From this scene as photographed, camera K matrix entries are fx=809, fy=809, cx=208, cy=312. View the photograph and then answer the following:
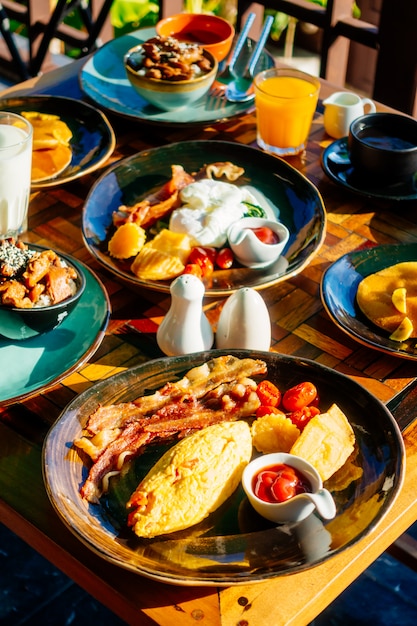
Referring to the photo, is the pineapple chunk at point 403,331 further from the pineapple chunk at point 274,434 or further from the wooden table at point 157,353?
the pineapple chunk at point 274,434

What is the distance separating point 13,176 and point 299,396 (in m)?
0.86

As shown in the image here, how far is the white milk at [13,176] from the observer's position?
1.82 m

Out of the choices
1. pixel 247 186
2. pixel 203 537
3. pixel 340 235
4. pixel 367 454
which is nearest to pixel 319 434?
pixel 367 454

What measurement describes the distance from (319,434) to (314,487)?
0.12m

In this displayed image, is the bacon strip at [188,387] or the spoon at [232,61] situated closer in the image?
the bacon strip at [188,387]

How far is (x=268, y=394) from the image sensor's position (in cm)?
145

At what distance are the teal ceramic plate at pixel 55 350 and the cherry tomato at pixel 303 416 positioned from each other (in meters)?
0.41

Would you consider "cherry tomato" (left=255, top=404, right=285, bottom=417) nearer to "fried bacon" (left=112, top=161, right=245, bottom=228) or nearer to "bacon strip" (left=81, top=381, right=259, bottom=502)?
"bacon strip" (left=81, top=381, right=259, bottom=502)

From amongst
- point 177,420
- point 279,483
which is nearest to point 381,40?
point 177,420

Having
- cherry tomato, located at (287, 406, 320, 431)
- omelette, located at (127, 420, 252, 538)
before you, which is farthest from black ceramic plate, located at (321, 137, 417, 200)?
omelette, located at (127, 420, 252, 538)

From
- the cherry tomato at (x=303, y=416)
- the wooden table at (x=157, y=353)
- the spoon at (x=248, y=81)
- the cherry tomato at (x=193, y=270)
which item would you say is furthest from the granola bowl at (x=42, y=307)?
the spoon at (x=248, y=81)

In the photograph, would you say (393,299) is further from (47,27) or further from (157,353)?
(47,27)

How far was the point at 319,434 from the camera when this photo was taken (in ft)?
4.46

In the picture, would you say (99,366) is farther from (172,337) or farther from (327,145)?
(327,145)
